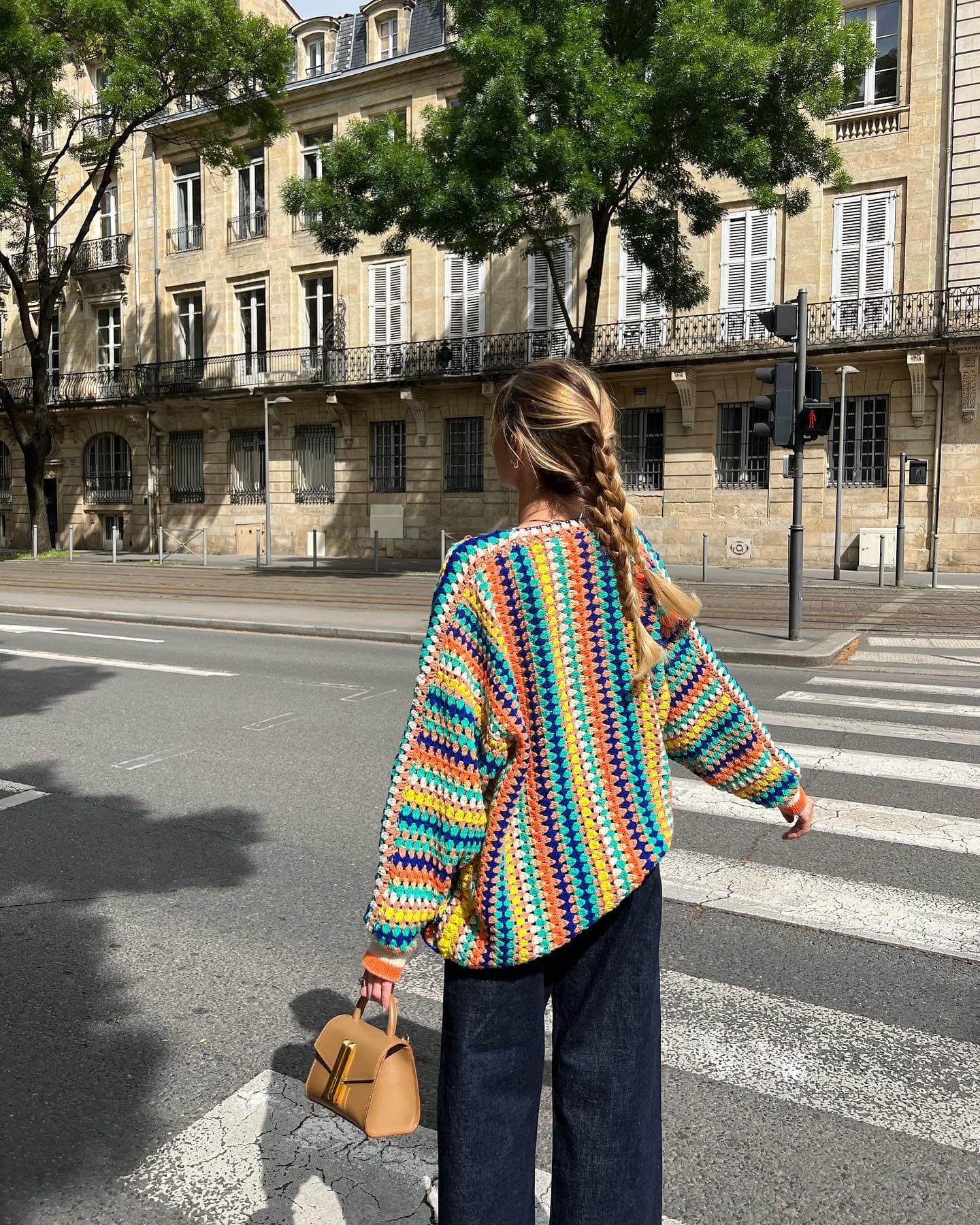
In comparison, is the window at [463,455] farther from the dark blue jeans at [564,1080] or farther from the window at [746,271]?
the dark blue jeans at [564,1080]

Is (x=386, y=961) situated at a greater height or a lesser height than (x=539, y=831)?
lesser

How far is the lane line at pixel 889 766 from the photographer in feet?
20.2

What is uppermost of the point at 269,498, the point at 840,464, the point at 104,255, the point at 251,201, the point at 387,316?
the point at 251,201

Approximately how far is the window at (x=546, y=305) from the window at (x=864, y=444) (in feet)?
23.6

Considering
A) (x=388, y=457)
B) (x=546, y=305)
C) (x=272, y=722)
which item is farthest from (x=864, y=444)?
(x=272, y=722)

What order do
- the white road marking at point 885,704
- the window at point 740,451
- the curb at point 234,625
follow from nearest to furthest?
the white road marking at point 885,704
the curb at point 234,625
the window at point 740,451

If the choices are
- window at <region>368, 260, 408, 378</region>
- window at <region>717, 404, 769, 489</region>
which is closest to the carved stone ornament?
window at <region>717, 404, 769, 489</region>

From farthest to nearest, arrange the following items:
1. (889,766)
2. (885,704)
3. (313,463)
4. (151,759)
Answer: (313,463) → (885,704) → (151,759) → (889,766)

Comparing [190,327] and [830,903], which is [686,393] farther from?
[830,903]

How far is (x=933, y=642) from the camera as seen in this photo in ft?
39.5

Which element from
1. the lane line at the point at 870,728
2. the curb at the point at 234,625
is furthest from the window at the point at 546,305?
the lane line at the point at 870,728

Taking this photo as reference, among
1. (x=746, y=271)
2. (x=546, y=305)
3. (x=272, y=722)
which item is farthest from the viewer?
(x=546, y=305)

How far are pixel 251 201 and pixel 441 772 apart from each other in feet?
112

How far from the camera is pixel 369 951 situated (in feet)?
6.13
